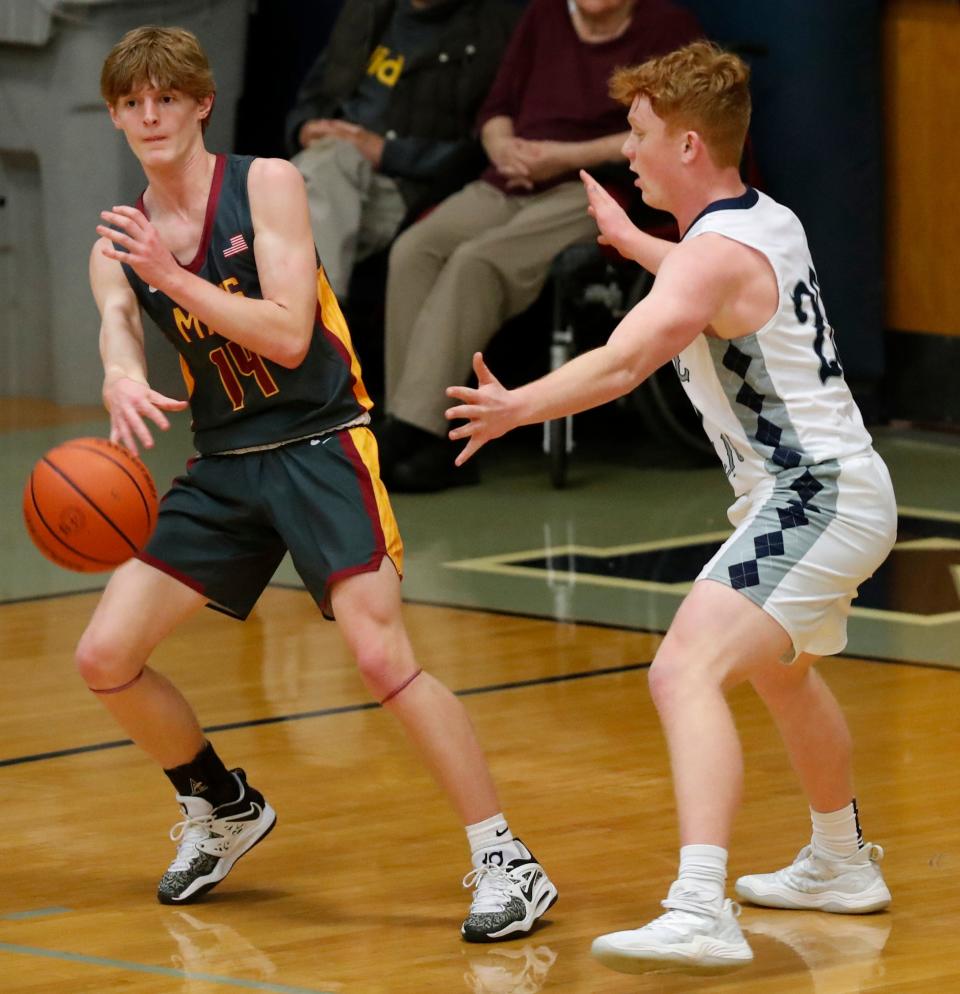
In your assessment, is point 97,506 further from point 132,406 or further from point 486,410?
point 486,410

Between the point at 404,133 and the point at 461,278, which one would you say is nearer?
the point at 461,278

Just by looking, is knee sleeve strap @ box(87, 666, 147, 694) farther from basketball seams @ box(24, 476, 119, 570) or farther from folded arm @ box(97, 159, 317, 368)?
folded arm @ box(97, 159, 317, 368)

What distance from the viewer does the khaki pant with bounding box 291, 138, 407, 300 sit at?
27.7 feet

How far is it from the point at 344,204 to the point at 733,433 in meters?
5.09

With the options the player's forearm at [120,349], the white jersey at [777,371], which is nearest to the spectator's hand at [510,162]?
the player's forearm at [120,349]

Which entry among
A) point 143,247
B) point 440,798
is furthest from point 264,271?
point 440,798

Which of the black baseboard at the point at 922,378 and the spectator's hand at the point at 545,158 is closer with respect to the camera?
the spectator's hand at the point at 545,158

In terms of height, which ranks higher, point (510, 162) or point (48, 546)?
point (48, 546)

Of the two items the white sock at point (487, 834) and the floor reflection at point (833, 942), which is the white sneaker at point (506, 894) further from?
the floor reflection at point (833, 942)

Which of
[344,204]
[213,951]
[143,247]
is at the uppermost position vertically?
[143,247]

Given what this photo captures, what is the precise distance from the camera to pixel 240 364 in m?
3.82

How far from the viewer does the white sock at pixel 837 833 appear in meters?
3.72

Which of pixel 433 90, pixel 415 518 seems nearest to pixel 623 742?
pixel 415 518

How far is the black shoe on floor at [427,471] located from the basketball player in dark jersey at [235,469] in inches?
155
